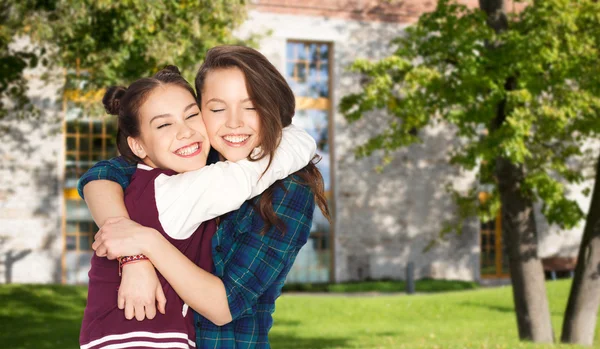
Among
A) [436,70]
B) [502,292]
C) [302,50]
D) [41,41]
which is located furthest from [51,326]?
[302,50]

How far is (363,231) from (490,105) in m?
14.1

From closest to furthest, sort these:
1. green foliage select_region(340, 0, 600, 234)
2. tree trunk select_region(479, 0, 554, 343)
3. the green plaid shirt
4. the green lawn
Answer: the green plaid shirt, green foliage select_region(340, 0, 600, 234), tree trunk select_region(479, 0, 554, 343), the green lawn

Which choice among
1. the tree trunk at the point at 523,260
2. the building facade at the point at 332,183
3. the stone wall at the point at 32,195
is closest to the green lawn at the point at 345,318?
the tree trunk at the point at 523,260

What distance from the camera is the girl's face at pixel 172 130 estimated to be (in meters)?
2.71

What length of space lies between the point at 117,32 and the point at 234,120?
954 centimetres

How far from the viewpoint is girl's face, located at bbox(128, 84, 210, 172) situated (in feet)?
8.91

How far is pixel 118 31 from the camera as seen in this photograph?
38.8 ft

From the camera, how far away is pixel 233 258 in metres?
2.63

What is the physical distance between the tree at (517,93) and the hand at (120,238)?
339 inches

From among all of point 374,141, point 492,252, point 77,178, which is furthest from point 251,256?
point 492,252

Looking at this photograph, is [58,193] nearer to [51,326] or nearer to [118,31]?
[51,326]

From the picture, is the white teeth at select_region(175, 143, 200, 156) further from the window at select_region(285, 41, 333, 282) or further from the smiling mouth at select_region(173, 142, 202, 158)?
the window at select_region(285, 41, 333, 282)

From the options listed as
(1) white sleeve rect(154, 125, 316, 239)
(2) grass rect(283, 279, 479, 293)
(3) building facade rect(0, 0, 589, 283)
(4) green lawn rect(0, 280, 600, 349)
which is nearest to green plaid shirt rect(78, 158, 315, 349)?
(1) white sleeve rect(154, 125, 316, 239)

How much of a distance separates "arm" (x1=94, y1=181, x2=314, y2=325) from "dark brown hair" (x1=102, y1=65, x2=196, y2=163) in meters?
0.42
